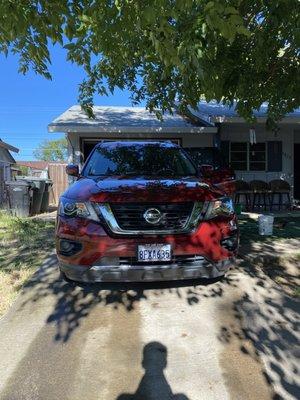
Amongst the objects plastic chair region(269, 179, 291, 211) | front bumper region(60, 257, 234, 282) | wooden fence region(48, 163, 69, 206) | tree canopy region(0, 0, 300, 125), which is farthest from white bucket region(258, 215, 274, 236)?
wooden fence region(48, 163, 69, 206)

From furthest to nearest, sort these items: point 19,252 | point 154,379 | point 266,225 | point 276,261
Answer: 1. point 266,225
2. point 19,252
3. point 276,261
4. point 154,379

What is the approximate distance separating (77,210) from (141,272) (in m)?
0.89

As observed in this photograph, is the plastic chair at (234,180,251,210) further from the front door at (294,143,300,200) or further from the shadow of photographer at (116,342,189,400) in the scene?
the shadow of photographer at (116,342,189,400)

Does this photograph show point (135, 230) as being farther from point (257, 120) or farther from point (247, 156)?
point (247, 156)

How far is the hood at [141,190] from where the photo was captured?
15.3 ft

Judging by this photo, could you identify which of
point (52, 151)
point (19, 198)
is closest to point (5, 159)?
point (19, 198)

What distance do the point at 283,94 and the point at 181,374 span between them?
14.7 ft

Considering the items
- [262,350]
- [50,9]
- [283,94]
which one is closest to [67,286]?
[262,350]

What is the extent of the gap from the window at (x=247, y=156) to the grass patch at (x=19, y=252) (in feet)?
21.4

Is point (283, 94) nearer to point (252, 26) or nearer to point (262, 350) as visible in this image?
point (252, 26)

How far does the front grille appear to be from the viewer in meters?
4.60

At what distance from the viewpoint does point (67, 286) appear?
5.52 meters

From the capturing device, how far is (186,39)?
165 inches

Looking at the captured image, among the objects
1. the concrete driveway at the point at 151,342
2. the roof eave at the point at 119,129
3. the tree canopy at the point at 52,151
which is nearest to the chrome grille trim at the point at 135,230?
the concrete driveway at the point at 151,342
